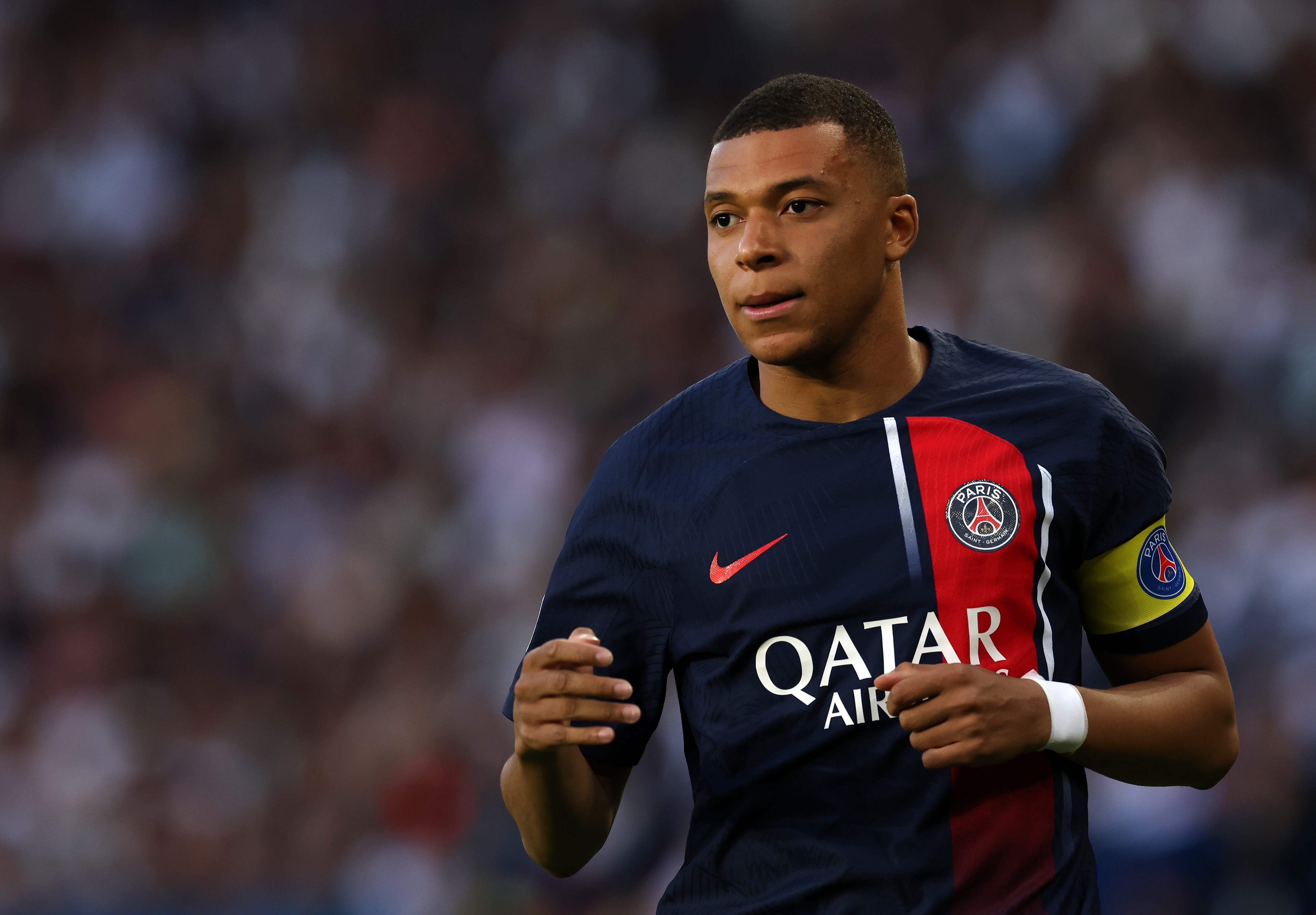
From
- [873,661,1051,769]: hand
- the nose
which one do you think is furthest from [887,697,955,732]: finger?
the nose

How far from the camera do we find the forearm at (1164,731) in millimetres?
2430

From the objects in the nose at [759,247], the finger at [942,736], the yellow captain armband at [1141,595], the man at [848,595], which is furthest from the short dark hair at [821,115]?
the finger at [942,736]

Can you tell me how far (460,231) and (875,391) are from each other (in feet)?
21.5

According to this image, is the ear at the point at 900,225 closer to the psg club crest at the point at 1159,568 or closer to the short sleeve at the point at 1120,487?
the short sleeve at the point at 1120,487

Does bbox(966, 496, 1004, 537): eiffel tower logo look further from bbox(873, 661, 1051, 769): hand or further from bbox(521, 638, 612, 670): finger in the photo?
bbox(521, 638, 612, 670): finger

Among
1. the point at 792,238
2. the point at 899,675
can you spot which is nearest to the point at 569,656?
the point at 899,675

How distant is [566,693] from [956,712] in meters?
0.57

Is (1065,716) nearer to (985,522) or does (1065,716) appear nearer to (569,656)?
(985,522)

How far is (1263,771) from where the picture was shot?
5.11 meters

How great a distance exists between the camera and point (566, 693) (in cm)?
228

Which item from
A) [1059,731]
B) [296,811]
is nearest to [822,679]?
[1059,731]

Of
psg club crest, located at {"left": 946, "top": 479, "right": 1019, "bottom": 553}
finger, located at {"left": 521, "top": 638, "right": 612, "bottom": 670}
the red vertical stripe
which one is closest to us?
finger, located at {"left": 521, "top": 638, "right": 612, "bottom": 670}

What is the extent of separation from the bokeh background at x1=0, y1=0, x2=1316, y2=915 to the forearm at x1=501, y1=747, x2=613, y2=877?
124 inches

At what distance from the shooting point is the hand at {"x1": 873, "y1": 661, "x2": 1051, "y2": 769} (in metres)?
2.16
